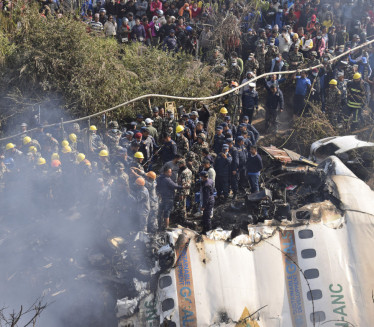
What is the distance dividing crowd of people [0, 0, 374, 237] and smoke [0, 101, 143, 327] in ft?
0.16

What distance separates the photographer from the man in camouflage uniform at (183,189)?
10.9 m

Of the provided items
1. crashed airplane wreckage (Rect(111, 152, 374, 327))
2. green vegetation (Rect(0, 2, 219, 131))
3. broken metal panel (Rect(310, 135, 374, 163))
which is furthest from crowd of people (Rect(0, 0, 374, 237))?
crashed airplane wreckage (Rect(111, 152, 374, 327))

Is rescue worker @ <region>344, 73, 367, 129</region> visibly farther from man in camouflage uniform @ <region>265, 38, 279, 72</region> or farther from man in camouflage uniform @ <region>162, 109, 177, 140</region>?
man in camouflage uniform @ <region>162, 109, 177, 140</region>

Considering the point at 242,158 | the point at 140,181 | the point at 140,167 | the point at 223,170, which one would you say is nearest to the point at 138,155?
the point at 140,167

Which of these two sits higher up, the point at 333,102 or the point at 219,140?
the point at 333,102

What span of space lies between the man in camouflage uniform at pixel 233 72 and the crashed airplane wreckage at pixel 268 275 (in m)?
8.09

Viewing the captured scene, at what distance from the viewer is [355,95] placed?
1469cm

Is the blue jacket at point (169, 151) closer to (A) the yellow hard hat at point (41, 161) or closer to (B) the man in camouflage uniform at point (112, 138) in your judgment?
(B) the man in camouflage uniform at point (112, 138)

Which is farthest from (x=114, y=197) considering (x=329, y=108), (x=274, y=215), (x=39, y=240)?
(x=329, y=108)

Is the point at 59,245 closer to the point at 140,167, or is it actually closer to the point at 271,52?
the point at 140,167

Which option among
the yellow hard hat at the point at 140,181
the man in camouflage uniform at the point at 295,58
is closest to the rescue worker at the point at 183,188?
the yellow hard hat at the point at 140,181

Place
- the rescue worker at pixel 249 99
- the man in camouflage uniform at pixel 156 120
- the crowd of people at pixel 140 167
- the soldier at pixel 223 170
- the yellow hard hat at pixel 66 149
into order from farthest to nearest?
1. the rescue worker at pixel 249 99
2. the man in camouflage uniform at pixel 156 120
3. the soldier at pixel 223 170
4. the yellow hard hat at pixel 66 149
5. the crowd of people at pixel 140 167

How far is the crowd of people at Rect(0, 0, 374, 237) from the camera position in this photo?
35.1ft

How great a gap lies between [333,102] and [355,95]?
2.05 ft
